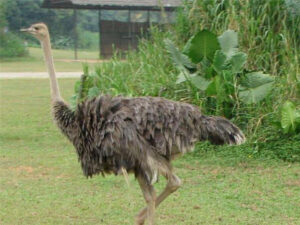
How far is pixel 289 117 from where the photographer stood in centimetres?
732

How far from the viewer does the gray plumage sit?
16.3 ft

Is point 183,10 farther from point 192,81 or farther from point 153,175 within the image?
point 153,175

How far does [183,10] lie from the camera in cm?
962

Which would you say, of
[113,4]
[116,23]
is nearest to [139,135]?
[113,4]

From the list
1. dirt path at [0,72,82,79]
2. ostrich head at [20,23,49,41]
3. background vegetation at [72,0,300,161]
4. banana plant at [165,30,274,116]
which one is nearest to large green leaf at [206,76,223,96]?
banana plant at [165,30,274,116]

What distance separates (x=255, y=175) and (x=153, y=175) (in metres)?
2.19

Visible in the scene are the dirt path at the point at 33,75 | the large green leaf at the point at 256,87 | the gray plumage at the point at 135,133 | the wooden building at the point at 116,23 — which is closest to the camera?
the gray plumage at the point at 135,133

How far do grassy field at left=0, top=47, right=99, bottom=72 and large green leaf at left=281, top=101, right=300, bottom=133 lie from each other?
14.7m

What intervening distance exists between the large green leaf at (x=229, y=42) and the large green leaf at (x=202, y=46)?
3.5 inches

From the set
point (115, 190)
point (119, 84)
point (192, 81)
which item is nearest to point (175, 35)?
point (119, 84)

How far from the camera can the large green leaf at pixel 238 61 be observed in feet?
25.4

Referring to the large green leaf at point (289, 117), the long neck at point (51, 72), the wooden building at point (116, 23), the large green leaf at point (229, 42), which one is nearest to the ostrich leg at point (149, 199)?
the long neck at point (51, 72)

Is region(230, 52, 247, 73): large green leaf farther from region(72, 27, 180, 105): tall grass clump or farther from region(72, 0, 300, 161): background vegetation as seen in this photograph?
region(72, 27, 180, 105): tall grass clump

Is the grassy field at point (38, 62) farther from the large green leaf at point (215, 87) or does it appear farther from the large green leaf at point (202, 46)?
the large green leaf at point (215, 87)
